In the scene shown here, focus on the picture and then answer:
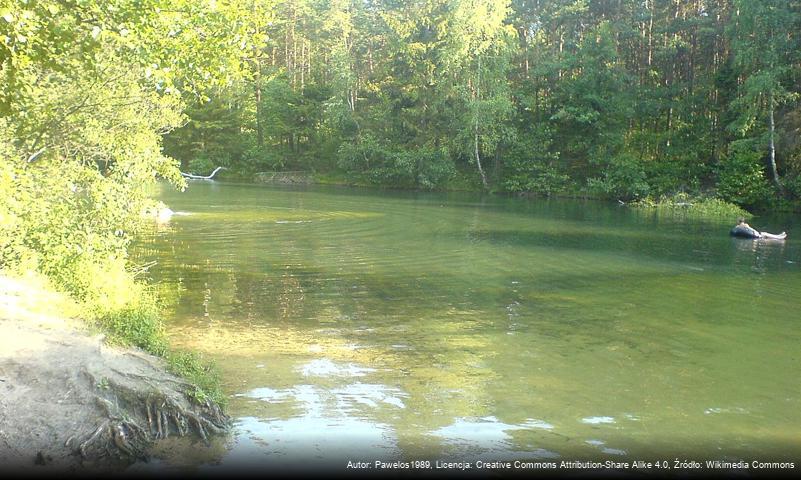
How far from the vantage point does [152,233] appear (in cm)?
2730

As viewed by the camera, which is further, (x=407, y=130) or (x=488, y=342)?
(x=407, y=130)

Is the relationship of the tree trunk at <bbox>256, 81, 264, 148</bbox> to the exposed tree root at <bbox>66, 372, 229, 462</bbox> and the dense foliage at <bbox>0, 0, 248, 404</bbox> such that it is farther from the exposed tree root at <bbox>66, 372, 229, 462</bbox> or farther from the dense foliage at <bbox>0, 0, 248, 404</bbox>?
the exposed tree root at <bbox>66, 372, 229, 462</bbox>

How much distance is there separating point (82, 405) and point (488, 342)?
6.94 meters

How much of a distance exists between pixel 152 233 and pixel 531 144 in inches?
1501

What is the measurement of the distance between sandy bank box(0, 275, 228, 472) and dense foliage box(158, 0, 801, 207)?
1678 inches

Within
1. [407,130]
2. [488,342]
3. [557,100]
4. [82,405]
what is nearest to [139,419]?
[82,405]

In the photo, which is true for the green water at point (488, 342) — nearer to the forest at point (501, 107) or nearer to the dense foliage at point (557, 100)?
the forest at point (501, 107)

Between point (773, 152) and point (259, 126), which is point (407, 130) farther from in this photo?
point (773, 152)

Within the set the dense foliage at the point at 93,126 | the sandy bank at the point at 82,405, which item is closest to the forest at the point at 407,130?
the dense foliage at the point at 93,126

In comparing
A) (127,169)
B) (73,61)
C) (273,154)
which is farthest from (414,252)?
(273,154)

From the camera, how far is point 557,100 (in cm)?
5906

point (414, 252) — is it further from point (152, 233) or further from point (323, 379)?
point (323, 379)

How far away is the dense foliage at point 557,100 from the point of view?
4603cm

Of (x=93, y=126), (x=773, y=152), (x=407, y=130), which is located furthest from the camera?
(x=407, y=130)
